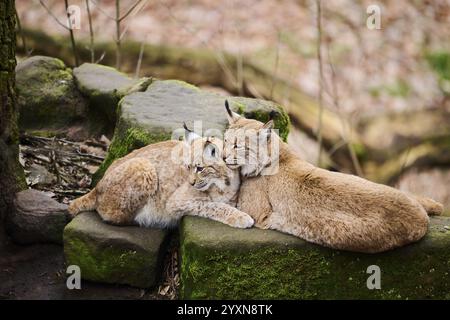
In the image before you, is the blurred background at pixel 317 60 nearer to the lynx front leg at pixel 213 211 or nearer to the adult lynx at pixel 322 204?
the adult lynx at pixel 322 204

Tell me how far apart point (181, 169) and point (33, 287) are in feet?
4.61

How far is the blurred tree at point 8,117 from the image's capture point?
5.45 metres

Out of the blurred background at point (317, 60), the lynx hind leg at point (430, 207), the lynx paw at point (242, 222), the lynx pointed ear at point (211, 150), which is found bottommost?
the blurred background at point (317, 60)

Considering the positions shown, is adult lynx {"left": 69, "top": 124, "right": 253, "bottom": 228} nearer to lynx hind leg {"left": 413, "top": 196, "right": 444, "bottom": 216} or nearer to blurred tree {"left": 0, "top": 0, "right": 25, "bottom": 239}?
blurred tree {"left": 0, "top": 0, "right": 25, "bottom": 239}

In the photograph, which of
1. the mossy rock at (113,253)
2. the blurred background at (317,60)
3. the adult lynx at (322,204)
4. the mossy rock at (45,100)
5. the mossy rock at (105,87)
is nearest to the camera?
the adult lynx at (322,204)

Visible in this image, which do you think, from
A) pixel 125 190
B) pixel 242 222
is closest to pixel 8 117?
pixel 125 190

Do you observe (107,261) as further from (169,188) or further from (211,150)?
(211,150)

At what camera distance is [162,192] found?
5.39 metres

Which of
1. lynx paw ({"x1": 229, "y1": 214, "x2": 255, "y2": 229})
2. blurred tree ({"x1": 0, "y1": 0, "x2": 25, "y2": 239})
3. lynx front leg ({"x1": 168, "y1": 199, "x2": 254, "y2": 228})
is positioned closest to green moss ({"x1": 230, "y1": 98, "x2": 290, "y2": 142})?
lynx front leg ({"x1": 168, "y1": 199, "x2": 254, "y2": 228})

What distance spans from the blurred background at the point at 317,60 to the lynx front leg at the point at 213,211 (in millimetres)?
4517

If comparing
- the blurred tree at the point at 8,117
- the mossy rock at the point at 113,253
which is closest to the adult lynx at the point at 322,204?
the mossy rock at the point at 113,253

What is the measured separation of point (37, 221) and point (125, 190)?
2.67 ft

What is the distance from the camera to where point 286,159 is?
5.24m

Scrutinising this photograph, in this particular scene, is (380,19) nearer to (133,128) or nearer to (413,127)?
(413,127)
